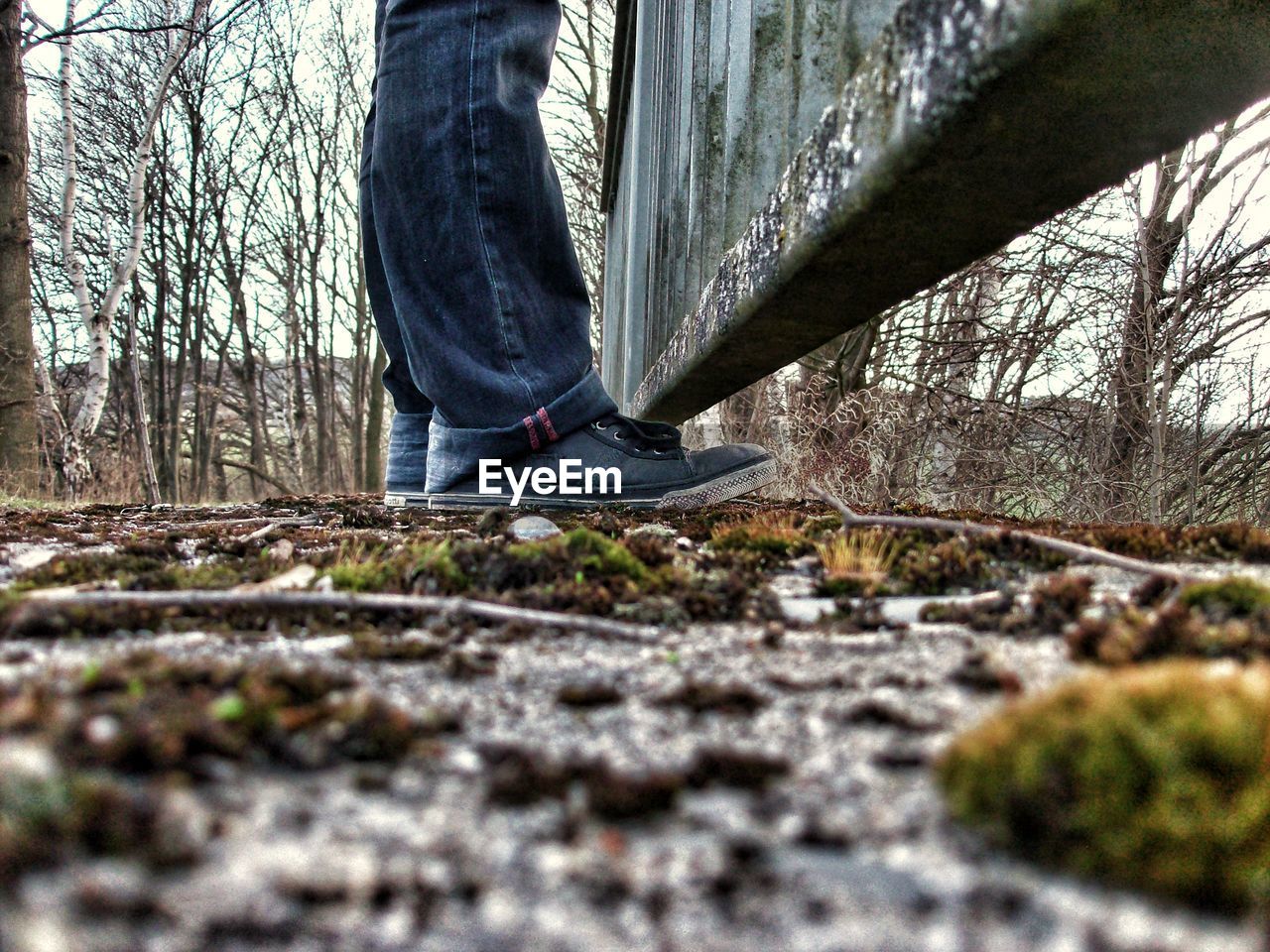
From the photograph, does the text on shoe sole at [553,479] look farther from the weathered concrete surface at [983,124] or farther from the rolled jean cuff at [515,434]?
the weathered concrete surface at [983,124]

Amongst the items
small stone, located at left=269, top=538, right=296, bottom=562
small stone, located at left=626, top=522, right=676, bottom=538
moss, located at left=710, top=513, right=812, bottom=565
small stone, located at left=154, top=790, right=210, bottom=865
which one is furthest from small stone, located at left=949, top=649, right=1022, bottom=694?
small stone, located at left=269, top=538, right=296, bottom=562

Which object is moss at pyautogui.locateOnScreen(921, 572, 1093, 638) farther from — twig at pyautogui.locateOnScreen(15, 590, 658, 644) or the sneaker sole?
the sneaker sole

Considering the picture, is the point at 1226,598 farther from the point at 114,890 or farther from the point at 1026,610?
the point at 114,890

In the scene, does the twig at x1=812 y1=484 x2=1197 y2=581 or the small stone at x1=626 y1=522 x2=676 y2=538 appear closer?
the twig at x1=812 y1=484 x2=1197 y2=581

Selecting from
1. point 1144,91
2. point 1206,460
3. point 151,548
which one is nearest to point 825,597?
point 1144,91

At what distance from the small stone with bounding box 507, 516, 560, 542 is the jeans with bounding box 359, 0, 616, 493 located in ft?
1.74

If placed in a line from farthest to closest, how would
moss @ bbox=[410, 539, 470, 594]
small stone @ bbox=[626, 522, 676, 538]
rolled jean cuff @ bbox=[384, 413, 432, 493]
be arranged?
rolled jean cuff @ bbox=[384, 413, 432, 493] → small stone @ bbox=[626, 522, 676, 538] → moss @ bbox=[410, 539, 470, 594]

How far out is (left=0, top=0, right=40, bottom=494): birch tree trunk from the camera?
8.45 meters

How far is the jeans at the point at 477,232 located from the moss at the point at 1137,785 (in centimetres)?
168

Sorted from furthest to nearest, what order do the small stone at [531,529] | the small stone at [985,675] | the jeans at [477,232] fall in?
the jeans at [477,232]
the small stone at [531,529]
the small stone at [985,675]

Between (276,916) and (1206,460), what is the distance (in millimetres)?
4254

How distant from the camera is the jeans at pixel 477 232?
6.17 ft

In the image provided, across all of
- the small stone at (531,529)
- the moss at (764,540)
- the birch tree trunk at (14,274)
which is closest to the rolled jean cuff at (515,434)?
the small stone at (531,529)

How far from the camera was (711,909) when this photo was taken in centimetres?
38
